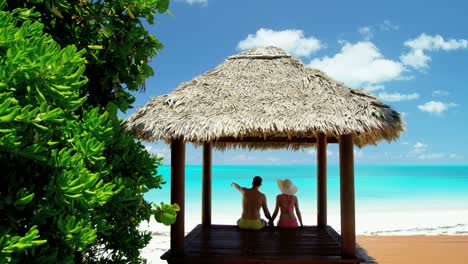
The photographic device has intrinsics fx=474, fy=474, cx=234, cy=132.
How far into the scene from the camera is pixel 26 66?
174cm

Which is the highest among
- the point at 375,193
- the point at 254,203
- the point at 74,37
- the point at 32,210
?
the point at 74,37

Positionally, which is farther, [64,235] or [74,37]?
[74,37]

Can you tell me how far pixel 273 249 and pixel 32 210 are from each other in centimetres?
310

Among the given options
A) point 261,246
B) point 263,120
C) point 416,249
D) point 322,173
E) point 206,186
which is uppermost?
point 263,120

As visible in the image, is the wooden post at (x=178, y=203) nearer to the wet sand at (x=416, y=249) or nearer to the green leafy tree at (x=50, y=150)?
the green leafy tree at (x=50, y=150)

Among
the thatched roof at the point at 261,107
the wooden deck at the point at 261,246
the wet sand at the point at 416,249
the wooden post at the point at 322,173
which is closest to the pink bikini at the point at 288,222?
the wooden deck at the point at 261,246

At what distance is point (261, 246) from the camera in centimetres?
488

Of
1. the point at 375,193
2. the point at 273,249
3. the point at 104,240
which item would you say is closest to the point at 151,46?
the point at 104,240

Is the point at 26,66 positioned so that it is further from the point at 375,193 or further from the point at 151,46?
the point at 375,193

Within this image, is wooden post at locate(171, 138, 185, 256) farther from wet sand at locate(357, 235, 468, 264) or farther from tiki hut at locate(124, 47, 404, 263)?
wet sand at locate(357, 235, 468, 264)

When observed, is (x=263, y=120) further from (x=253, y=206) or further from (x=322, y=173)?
(x=322, y=173)

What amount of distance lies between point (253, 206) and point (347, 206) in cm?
188

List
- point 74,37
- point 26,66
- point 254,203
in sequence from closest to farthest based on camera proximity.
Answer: point 26,66, point 74,37, point 254,203

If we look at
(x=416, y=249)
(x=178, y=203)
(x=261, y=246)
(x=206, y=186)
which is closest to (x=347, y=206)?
(x=261, y=246)
